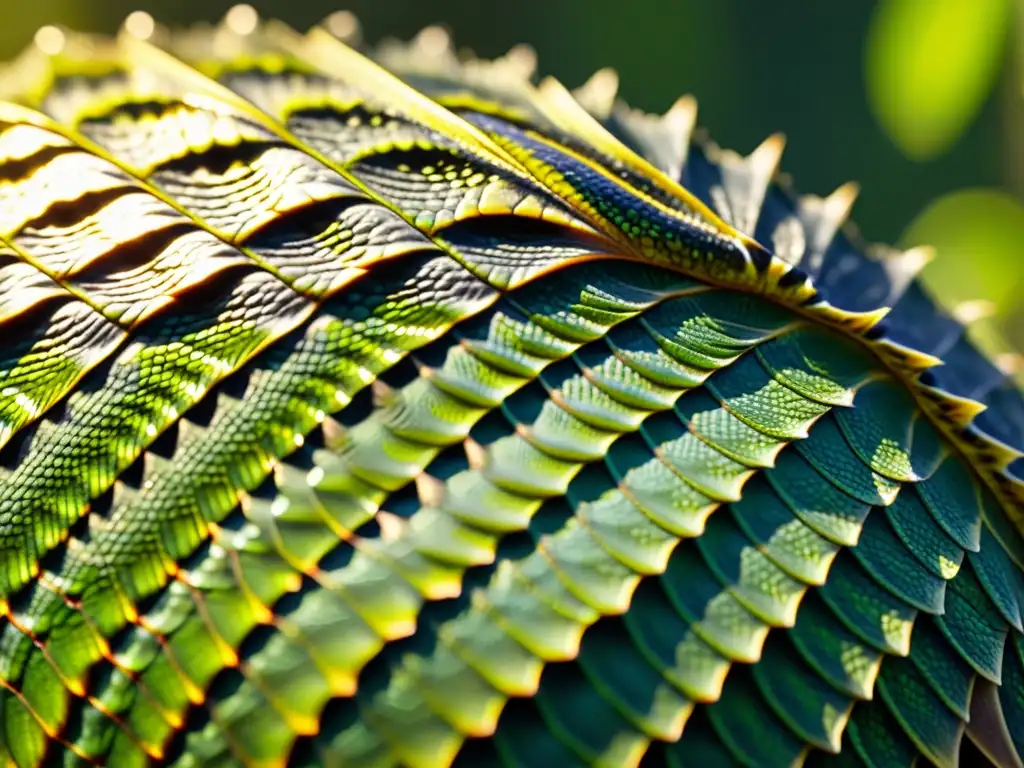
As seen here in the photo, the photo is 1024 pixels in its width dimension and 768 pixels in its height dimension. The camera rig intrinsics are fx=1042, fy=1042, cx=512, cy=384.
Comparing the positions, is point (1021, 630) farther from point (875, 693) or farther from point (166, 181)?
point (166, 181)

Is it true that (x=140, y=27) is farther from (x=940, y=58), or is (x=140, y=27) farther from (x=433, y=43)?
(x=940, y=58)

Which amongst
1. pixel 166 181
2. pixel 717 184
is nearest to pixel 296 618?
pixel 166 181

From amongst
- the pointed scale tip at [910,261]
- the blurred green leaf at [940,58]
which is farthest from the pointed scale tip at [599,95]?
the blurred green leaf at [940,58]

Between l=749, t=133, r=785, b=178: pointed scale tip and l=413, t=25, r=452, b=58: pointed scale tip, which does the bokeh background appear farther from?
l=413, t=25, r=452, b=58: pointed scale tip

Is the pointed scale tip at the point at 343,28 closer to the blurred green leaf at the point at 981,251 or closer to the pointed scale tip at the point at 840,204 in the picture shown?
the pointed scale tip at the point at 840,204

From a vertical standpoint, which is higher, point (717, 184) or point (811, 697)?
point (717, 184)

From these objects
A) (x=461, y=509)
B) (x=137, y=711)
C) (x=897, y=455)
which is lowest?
(x=137, y=711)
